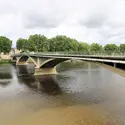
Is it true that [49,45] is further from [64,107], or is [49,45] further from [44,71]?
Answer: [64,107]

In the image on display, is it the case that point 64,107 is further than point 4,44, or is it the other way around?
point 4,44

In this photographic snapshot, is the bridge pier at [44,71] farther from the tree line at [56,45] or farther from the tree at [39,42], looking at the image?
the tree at [39,42]

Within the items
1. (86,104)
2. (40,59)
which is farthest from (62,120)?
(40,59)

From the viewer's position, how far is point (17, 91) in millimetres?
36656

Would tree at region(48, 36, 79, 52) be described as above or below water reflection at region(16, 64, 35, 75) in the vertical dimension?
above

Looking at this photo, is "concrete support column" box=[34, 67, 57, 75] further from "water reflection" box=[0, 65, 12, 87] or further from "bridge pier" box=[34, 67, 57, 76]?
"water reflection" box=[0, 65, 12, 87]

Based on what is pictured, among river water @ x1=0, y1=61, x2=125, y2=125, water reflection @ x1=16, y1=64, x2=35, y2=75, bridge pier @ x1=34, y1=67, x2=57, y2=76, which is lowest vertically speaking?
river water @ x1=0, y1=61, x2=125, y2=125

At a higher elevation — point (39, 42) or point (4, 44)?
point (39, 42)

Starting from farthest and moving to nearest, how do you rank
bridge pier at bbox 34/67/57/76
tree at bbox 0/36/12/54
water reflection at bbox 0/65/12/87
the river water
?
tree at bbox 0/36/12/54, bridge pier at bbox 34/67/57/76, water reflection at bbox 0/65/12/87, the river water

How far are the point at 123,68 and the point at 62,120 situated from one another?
31.8 ft

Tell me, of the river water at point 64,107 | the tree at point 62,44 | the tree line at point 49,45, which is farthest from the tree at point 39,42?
the river water at point 64,107

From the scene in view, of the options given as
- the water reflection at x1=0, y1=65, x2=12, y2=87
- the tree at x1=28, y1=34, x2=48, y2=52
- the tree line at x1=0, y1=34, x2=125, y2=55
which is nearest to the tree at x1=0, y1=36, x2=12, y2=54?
the tree line at x1=0, y1=34, x2=125, y2=55

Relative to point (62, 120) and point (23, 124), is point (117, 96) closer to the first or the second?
point (62, 120)

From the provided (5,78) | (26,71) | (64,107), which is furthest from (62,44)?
(64,107)
